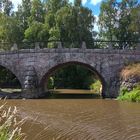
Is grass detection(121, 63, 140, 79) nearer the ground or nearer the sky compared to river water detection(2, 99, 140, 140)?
nearer the sky

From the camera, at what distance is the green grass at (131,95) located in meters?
33.3

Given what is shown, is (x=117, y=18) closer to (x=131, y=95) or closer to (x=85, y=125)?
(x=131, y=95)

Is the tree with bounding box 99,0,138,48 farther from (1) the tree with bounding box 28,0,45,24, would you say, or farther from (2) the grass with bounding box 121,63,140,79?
(2) the grass with bounding box 121,63,140,79

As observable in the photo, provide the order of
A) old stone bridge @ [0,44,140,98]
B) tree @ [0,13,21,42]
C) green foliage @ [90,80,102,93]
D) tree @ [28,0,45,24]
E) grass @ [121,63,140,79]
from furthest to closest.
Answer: tree @ [28,0,45,24], tree @ [0,13,21,42], green foliage @ [90,80,102,93], old stone bridge @ [0,44,140,98], grass @ [121,63,140,79]

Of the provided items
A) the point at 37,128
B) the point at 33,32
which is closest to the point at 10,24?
the point at 33,32

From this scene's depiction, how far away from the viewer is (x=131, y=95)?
33.9 m

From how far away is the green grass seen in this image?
33.3 m

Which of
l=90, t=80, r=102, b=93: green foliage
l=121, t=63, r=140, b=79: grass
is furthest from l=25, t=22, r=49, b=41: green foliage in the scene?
l=121, t=63, r=140, b=79: grass

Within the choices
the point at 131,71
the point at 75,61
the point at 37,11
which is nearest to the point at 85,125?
the point at 131,71

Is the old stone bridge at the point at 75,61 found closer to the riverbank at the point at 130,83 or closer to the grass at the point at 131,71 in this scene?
the grass at the point at 131,71

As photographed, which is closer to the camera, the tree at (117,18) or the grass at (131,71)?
the grass at (131,71)

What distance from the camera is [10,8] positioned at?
257ft

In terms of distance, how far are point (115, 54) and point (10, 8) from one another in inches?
1692

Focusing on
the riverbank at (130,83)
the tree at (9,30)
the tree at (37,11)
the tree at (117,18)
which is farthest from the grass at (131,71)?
the tree at (37,11)
